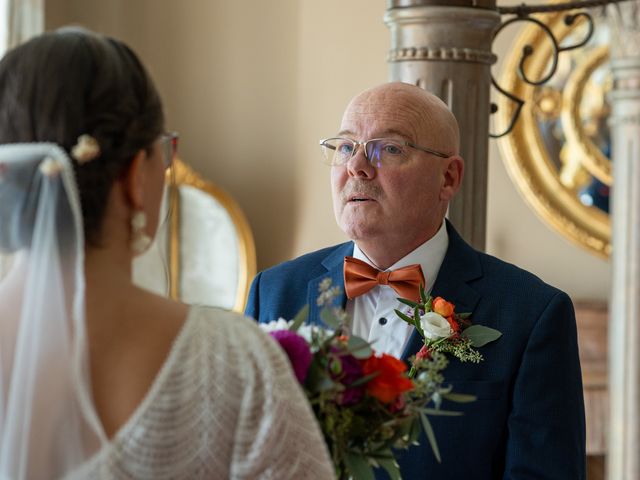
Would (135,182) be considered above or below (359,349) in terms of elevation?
above

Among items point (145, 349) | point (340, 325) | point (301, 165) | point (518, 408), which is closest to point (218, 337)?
point (145, 349)

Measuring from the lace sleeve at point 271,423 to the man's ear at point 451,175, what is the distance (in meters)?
1.31

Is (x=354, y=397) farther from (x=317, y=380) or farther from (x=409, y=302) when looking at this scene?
(x=409, y=302)

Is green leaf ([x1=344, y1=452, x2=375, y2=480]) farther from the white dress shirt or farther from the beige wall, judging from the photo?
the beige wall

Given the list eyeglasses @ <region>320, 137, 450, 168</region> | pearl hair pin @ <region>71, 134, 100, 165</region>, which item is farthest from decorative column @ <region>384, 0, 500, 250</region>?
pearl hair pin @ <region>71, 134, 100, 165</region>

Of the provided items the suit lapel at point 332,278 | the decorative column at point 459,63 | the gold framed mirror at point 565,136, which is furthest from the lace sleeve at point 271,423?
the gold framed mirror at point 565,136

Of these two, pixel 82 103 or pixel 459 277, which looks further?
pixel 459 277

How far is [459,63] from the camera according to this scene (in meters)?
3.35

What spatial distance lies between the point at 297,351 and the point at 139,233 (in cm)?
37

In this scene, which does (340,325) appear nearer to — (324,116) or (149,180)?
(149,180)

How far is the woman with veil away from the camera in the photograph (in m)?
1.52

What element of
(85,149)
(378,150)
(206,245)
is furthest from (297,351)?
(206,245)

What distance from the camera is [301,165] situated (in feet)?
22.4

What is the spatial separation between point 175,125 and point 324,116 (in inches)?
35.3
